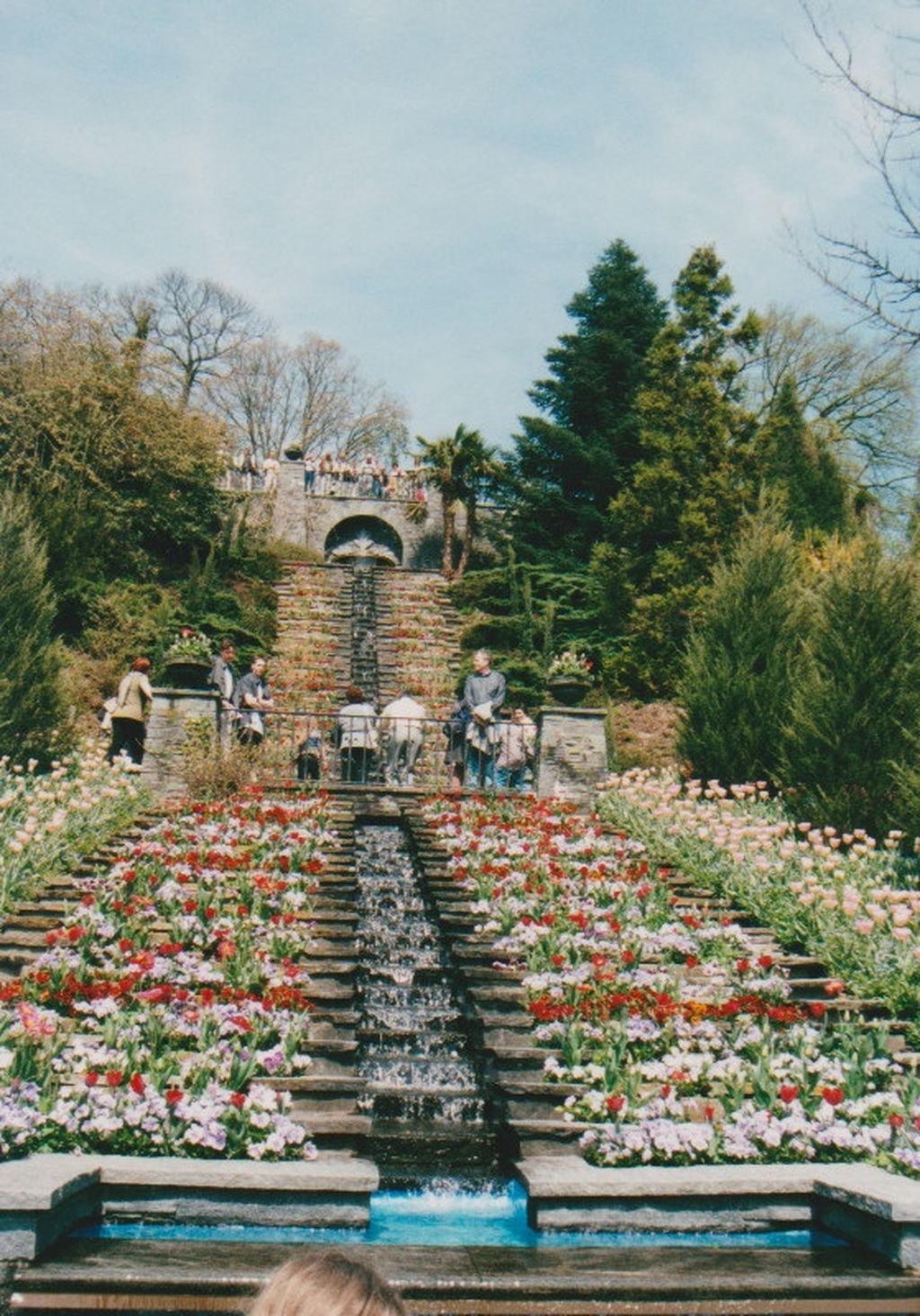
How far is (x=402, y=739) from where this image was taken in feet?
55.2

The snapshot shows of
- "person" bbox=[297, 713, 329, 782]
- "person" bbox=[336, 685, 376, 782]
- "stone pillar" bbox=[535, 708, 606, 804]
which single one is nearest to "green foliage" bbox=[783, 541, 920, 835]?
"stone pillar" bbox=[535, 708, 606, 804]

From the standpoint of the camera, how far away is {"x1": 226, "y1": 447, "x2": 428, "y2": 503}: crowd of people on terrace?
34.7 metres

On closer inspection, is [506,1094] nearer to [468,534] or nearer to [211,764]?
[211,764]

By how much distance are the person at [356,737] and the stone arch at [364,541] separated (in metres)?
19.4

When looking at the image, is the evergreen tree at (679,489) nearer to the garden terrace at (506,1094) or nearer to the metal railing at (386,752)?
the metal railing at (386,752)

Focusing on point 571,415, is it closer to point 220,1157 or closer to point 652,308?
point 652,308

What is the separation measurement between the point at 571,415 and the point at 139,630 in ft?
42.7

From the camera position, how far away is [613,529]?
25.8 metres

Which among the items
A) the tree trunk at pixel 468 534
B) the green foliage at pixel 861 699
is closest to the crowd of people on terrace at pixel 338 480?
the tree trunk at pixel 468 534

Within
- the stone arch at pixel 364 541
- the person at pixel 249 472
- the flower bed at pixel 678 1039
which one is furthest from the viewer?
the stone arch at pixel 364 541

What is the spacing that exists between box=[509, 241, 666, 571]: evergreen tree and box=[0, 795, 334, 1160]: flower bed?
19373mm

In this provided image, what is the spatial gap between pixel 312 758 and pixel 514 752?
297 cm

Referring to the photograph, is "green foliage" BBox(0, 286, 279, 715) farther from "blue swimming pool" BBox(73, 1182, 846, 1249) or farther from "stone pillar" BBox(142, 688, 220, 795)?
"blue swimming pool" BBox(73, 1182, 846, 1249)

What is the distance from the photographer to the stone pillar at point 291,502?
33.9 m
